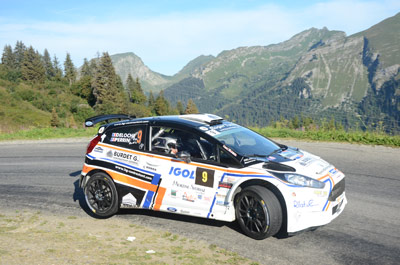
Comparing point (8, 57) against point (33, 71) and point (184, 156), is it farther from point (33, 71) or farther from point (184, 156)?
point (184, 156)

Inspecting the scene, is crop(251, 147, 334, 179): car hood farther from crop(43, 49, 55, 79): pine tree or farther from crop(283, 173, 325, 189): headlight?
crop(43, 49, 55, 79): pine tree

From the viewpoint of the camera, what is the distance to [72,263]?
4.45 m

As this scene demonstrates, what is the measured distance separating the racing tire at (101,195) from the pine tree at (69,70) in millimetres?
123961

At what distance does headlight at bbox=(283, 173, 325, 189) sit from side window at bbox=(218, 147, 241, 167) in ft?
2.48

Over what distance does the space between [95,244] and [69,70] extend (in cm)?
12970

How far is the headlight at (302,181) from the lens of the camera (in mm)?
5090

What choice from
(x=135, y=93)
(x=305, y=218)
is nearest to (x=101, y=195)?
(x=305, y=218)

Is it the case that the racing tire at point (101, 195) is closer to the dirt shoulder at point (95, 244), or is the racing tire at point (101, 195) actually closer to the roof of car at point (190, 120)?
the dirt shoulder at point (95, 244)

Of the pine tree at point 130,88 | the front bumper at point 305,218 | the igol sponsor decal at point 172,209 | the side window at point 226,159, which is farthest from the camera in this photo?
the pine tree at point 130,88

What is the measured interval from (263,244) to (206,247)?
82 cm

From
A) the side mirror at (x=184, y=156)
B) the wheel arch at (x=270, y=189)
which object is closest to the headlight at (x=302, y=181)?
the wheel arch at (x=270, y=189)

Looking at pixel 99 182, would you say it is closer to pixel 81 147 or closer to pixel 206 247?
pixel 206 247

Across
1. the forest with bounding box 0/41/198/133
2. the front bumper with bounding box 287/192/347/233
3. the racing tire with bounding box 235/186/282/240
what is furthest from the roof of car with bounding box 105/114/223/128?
the forest with bounding box 0/41/198/133

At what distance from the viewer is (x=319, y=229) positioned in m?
5.61
